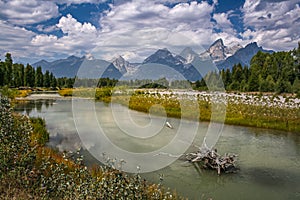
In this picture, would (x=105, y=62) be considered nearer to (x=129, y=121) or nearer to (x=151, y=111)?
(x=129, y=121)

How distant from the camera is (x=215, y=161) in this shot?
33.2 feet

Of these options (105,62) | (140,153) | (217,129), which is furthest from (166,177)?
(217,129)

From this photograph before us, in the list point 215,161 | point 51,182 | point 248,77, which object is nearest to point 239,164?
point 215,161

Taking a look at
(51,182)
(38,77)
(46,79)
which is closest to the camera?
(51,182)

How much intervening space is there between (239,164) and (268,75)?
44865mm

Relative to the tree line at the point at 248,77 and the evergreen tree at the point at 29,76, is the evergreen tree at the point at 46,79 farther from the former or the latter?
the evergreen tree at the point at 29,76

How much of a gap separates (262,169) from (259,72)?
4848 cm

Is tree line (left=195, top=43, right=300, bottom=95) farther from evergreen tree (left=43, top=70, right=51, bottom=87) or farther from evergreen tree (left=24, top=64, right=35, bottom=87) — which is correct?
evergreen tree (left=43, top=70, right=51, bottom=87)

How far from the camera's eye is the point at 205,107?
83.7 feet

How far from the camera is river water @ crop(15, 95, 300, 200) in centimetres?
842

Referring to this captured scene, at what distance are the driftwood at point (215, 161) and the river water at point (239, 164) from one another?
1.03 ft

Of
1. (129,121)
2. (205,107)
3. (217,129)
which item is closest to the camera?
(217,129)

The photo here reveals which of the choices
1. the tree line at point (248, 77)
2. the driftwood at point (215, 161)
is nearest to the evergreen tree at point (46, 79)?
the tree line at point (248, 77)

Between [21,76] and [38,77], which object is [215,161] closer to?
[21,76]
